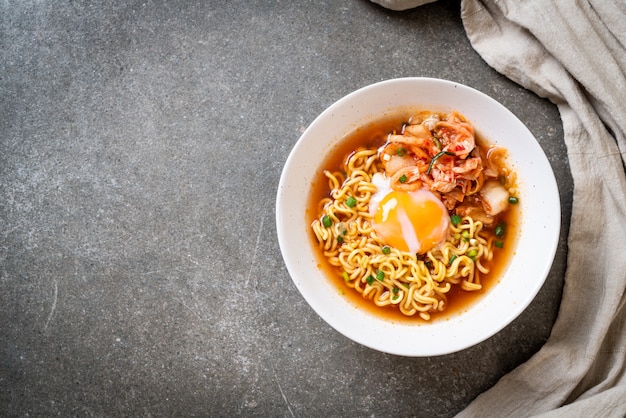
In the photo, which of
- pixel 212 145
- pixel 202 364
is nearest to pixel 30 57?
pixel 212 145

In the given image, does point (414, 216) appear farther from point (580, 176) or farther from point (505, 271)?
point (580, 176)

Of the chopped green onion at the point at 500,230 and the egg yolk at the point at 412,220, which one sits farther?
the chopped green onion at the point at 500,230

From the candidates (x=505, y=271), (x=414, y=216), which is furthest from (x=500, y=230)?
(x=414, y=216)

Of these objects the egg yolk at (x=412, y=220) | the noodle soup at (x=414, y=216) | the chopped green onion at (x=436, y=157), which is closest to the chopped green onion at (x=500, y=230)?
the noodle soup at (x=414, y=216)

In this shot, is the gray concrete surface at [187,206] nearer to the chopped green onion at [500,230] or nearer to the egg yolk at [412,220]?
the chopped green onion at [500,230]

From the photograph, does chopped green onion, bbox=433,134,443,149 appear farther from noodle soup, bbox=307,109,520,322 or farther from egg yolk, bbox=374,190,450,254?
egg yolk, bbox=374,190,450,254

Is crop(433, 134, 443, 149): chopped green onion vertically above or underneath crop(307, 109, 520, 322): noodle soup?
above

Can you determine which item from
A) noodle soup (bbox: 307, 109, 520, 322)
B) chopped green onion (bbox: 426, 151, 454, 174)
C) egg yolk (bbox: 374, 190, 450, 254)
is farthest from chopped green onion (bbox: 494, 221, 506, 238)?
chopped green onion (bbox: 426, 151, 454, 174)
